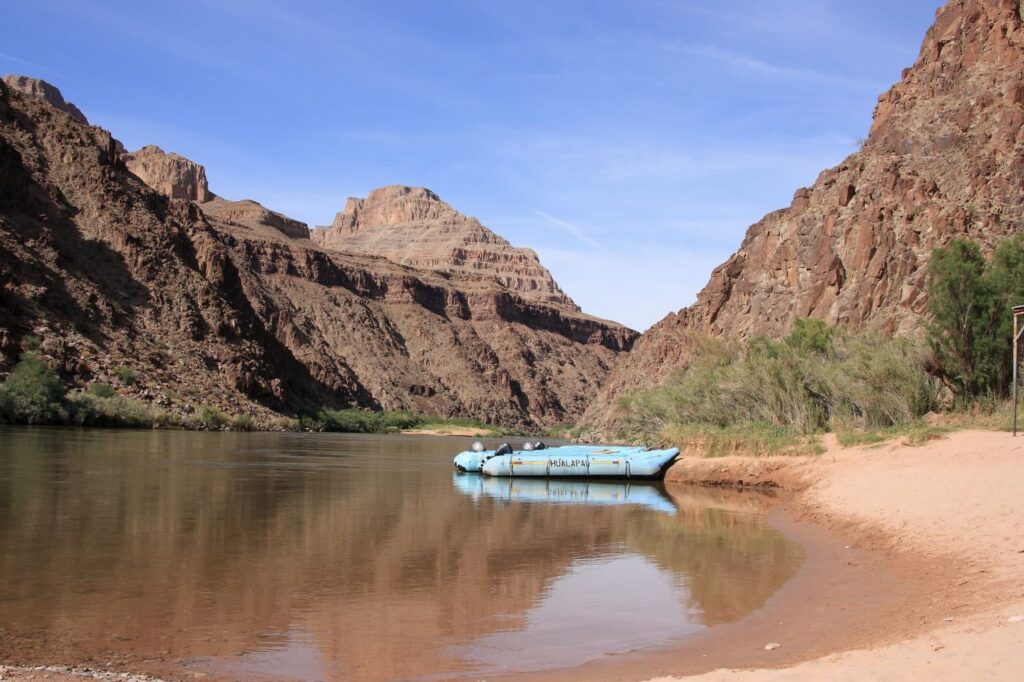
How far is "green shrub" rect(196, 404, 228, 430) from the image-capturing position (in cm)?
7444

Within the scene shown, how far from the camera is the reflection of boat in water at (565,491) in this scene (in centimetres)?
2917

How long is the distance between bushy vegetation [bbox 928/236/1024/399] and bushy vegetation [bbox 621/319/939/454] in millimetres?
1086

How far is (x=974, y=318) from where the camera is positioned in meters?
33.5

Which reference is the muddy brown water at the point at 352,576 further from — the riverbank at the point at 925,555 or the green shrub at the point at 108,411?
the green shrub at the point at 108,411

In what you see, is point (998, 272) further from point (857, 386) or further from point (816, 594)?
point (816, 594)

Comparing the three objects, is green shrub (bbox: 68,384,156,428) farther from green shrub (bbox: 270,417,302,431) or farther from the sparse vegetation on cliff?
the sparse vegetation on cliff

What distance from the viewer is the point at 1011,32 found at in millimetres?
58375

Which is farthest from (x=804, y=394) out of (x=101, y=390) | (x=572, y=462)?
(x=101, y=390)

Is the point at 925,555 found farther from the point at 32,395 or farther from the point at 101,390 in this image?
the point at 101,390

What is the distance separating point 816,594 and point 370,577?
6572 mm

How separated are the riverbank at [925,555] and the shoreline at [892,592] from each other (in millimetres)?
32

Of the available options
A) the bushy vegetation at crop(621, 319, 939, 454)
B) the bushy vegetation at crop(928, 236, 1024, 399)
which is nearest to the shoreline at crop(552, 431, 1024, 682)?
the bushy vegetation at crop(928, 236, 1024, 399)

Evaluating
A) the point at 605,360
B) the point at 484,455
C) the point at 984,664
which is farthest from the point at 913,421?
the point at 605,360

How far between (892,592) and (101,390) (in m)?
62.8
